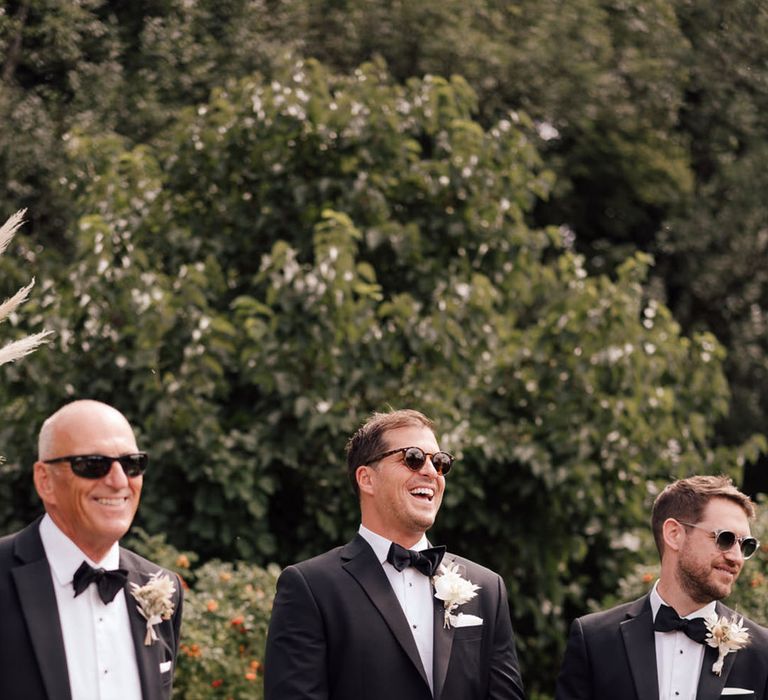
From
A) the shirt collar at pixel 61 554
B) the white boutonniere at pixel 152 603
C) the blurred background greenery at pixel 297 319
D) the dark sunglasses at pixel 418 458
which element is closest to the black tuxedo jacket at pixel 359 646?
the dark sunglasses at pixel 418 458

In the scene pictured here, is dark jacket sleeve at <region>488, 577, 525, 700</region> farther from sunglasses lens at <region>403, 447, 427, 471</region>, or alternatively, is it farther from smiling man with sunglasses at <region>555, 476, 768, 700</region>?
sunglasses lens at <region>403, 447, 427, 471</region>

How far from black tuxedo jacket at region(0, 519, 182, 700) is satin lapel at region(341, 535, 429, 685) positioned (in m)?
0.66

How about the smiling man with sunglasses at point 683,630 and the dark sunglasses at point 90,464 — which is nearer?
the dark sunglasses at point 90,464

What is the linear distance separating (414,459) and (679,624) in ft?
3.24

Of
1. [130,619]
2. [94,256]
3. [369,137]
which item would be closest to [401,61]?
[369,137]

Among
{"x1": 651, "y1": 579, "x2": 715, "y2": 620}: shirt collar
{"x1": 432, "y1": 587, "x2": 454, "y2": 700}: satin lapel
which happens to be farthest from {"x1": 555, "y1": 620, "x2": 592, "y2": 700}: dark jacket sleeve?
{"x1": 432, "y1": 587, "x2": 454, "y2": 700}: satin lapel

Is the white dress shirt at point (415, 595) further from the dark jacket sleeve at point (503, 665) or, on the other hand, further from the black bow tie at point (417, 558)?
the dark jacket sleeve at point (503, 665)

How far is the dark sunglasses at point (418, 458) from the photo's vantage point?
4004 millimetres

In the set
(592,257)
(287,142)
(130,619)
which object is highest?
(130,619)

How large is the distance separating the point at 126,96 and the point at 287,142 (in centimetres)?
193

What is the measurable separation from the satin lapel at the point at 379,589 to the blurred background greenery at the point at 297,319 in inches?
98.7

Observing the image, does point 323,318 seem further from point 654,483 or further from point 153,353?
point 654,483

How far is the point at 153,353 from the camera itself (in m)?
7.82

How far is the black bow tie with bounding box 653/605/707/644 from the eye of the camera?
4062 millimetres
